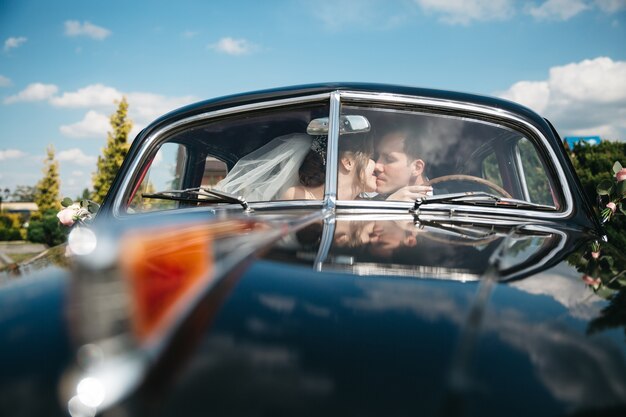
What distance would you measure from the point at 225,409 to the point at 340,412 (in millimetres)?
157

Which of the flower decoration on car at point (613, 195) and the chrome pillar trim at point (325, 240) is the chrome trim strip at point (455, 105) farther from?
the chrome pillar trim at point (325, 240)

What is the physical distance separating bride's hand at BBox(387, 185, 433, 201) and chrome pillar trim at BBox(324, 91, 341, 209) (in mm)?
280

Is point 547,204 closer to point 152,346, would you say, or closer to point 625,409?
point 625,409

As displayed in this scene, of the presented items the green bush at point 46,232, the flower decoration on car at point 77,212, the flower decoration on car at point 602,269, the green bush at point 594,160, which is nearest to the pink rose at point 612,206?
the flower decoration on car at point 602,269

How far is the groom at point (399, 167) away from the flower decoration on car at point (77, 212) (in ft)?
5.33

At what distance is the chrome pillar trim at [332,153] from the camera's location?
2.22 meters

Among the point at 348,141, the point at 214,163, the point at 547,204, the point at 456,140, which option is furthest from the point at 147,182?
the point at 547,204

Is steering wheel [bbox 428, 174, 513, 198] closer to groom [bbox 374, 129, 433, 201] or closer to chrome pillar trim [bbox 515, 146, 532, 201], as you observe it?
groom [bbox 374, 129, 433, 201]

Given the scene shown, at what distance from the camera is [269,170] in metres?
2.62

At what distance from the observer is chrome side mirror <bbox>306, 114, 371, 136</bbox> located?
95.0 inches

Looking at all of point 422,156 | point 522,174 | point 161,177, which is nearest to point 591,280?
point 422,156

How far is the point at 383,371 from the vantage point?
794 millimetres

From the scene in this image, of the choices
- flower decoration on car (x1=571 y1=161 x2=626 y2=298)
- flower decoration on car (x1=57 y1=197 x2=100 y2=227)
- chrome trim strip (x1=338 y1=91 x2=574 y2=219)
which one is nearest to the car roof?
chrome trim strip (x1=338 y1=91 x2=574 y2=219)

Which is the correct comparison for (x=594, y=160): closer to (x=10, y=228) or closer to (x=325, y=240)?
(x=325, y=240)
